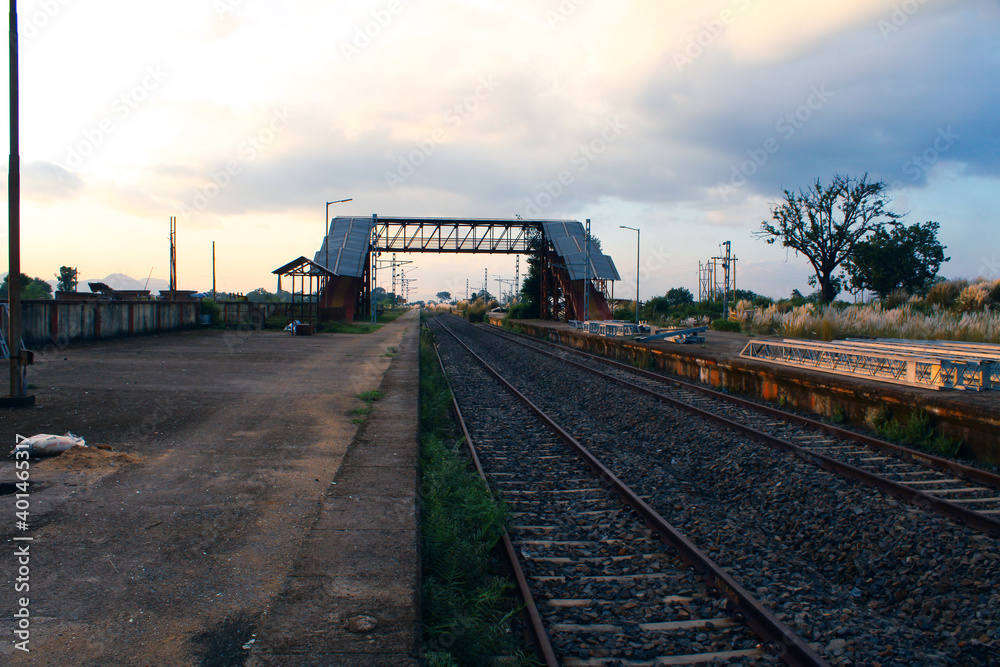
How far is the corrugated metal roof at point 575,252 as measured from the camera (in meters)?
40.1

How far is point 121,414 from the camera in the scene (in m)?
8.74

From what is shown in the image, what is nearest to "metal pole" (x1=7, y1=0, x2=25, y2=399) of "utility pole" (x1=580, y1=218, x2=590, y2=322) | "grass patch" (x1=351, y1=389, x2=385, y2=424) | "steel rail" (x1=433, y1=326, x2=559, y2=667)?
"grass patch" (x1=351, y1=389, x2=385, y2=424)

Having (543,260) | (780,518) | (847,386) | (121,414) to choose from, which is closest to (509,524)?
(780,518)

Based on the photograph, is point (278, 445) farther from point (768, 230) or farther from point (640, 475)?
point (768, 230)

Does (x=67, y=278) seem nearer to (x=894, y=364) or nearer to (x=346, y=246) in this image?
(x=346, y=246)

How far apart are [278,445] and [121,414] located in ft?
10.2

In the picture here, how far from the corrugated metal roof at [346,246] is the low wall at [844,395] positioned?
94.2ft

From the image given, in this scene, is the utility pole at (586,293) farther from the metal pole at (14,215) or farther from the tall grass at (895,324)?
the metal pole at (14,215)

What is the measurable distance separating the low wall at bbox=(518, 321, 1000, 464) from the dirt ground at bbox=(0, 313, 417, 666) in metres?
7.84

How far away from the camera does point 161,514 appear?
15.8ft

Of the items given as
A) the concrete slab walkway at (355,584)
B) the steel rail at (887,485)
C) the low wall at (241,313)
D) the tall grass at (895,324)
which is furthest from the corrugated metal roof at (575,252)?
the concrete slab walkway at (355,584)

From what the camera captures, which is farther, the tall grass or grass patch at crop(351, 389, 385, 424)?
the tall grass

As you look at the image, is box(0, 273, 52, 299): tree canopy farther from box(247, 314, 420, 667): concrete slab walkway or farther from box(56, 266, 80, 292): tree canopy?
box(247, 314, 420, 667): concrete slab walkway

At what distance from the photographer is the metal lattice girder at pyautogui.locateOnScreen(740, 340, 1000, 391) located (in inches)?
380
